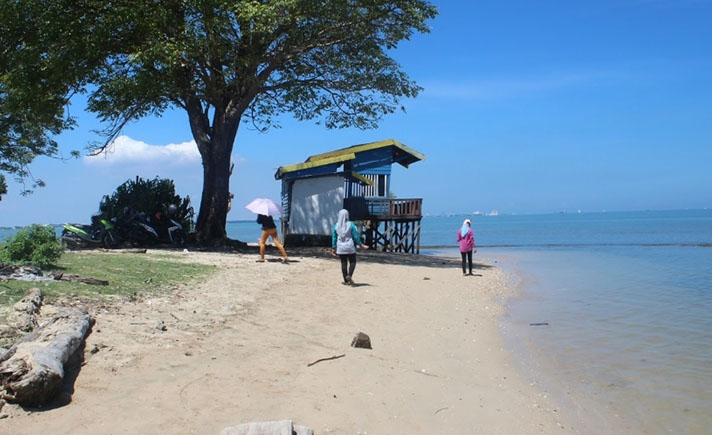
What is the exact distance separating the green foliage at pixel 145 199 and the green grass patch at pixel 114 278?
6823 mm

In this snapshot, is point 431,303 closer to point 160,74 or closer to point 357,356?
point 357,356

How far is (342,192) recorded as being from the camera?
23.4 meters

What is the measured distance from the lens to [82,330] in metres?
5.47

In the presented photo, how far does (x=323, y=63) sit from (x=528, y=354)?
1373 cm

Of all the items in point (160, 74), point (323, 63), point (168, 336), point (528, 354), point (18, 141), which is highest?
point (323, 63)

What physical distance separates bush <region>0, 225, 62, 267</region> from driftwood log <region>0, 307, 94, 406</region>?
4.98 metres

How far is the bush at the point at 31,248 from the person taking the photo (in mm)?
9375

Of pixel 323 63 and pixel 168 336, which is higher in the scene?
pixel 323 63

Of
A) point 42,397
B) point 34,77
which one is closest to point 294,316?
point 42,397

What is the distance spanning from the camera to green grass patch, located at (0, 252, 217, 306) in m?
Result: 7.27

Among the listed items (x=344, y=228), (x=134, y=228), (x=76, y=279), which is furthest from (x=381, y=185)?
(x=76, y=279)

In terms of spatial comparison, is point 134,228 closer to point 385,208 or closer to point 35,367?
point 385,208

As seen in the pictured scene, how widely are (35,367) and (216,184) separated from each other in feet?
48.9

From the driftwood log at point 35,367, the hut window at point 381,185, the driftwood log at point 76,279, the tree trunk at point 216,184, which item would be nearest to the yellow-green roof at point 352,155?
the hut window at point 381,185
